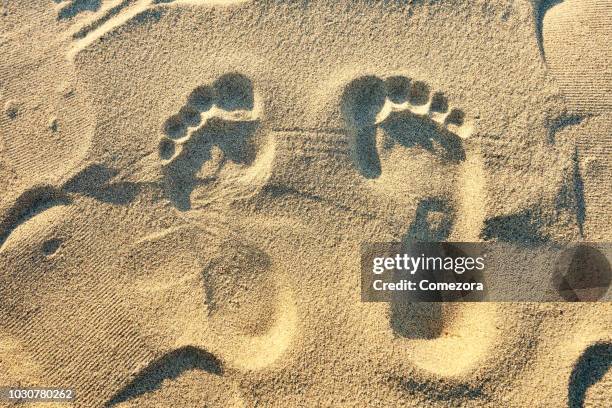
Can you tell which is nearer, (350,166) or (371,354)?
(371,354)

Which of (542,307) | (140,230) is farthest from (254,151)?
(542,307)

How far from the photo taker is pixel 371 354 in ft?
6.67

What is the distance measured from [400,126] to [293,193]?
2.05 ft

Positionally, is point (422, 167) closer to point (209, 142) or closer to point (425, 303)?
point (425, 303)

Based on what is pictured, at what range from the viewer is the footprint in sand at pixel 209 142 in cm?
221

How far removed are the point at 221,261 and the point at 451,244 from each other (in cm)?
110

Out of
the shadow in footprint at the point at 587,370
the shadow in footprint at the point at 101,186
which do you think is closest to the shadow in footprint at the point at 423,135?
the shadow in footprint at the point at 587,370

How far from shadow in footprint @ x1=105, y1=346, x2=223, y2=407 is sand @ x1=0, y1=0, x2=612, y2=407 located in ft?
0.03

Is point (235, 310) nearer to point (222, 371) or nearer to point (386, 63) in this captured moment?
point (222, 371)

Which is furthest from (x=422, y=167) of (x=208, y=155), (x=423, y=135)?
(x=208, y=155)

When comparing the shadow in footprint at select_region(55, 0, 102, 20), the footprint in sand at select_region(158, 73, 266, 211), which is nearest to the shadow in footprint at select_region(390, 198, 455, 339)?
the footprint in sand at select_region(158, 73, 266, 211)

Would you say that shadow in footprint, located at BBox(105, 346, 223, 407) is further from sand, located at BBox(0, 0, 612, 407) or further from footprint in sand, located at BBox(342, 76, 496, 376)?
footprint in sand, located at BBox(342, 76, 496, 376)

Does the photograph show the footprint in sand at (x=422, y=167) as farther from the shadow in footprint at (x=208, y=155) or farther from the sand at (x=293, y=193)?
the shadow in footprint at (x=208, y=155)

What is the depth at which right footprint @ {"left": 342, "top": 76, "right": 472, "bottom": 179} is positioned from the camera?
2.20m
